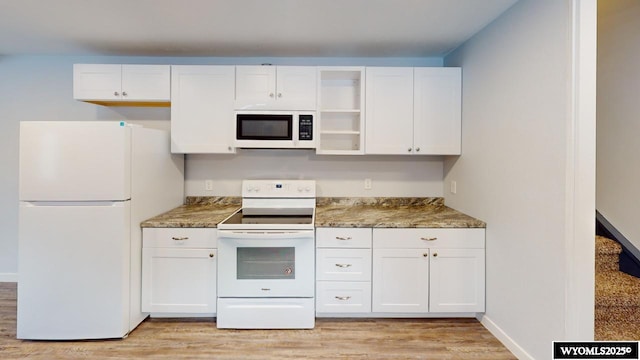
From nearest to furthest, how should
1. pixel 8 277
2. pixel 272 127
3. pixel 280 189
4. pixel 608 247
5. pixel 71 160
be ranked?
pixel 71 160, pixel 608 247, pixel 272 127, pixel 280 189, pixel 8 277

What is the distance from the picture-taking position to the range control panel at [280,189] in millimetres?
3070

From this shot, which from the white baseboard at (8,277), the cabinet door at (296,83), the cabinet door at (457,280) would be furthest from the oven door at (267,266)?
the white baseboard at (8,277)

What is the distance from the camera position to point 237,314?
8.05ft

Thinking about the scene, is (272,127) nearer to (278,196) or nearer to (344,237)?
(278,196)

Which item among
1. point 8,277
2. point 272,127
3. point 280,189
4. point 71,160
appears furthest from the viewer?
point 8,277

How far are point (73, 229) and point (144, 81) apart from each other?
1324 mm

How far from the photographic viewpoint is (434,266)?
8.25 feet

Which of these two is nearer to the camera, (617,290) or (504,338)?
(617,290)

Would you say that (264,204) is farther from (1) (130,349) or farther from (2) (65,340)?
(2) (65,340)

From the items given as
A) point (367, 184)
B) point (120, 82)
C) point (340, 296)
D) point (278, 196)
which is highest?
point (120, 82)

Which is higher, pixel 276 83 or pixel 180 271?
pixel 276 83

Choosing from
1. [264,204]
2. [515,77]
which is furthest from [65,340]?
[515,77]

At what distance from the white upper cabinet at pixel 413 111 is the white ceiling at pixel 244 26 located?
28cm

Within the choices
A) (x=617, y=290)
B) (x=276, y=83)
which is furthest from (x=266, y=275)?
(x=617, y=290)
